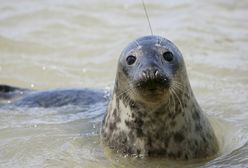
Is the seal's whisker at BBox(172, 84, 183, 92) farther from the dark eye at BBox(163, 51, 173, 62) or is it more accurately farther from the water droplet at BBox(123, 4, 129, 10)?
the water droplet at BBox(123, 4, 129, 10)

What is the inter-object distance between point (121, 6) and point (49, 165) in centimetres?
601

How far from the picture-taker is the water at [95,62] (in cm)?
490

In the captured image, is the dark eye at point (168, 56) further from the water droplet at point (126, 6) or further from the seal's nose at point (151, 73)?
the water droplet at point (126, 6)

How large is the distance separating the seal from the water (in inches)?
3.6

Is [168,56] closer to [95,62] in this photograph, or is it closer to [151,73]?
[151,73]

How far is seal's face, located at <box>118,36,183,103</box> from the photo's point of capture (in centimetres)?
414

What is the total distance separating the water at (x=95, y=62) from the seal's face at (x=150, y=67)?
0.56m

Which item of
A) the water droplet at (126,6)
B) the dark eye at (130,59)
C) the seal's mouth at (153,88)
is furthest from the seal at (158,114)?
the water droplet at (126,6)

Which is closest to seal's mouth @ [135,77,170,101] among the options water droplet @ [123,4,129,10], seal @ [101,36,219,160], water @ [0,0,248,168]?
seal @ [101,36,219,160]

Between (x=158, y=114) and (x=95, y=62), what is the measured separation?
354 centimetres

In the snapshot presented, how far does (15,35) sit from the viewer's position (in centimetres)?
915

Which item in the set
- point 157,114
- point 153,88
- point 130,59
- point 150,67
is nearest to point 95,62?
point 130,59

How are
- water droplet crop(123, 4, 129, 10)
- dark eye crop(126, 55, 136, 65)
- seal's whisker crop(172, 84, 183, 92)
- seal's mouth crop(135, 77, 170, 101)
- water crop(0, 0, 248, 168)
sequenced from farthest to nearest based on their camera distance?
water droplet crop(123, 4, 129, 10) < water crop(0, 0, 248, 168) < dark eye crop(126, 55, 136, 65) < seal's whisker crop(172, 84, 183, 92) < seal's mouth crop(135, 77, 170, 101)

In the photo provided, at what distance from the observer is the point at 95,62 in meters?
7.93
